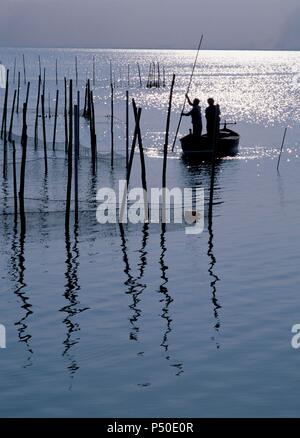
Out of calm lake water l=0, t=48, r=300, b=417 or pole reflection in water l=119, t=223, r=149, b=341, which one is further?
pole reflection in water l=119, t=223, r=149, b=341

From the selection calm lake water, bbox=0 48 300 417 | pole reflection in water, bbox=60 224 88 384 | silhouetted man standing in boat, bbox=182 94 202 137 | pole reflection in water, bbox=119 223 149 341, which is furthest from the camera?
silhouetted man standing in boat, bbox=182 94 202 137

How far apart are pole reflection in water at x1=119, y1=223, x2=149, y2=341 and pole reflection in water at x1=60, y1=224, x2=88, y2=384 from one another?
709 millimetres

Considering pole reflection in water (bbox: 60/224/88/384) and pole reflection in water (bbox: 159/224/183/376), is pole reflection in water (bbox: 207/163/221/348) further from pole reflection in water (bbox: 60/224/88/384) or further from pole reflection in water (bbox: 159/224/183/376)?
pole reflection in water (bbox: 60/224/88/384)

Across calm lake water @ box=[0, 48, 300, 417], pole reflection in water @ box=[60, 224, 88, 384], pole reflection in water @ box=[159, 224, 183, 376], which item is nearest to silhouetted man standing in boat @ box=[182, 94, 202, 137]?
calm lake water @ box=[0, 48, 300, 417]

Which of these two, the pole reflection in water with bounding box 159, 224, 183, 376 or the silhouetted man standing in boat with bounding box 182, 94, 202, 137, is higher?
the silhouetted man standing in boat with bounding box 182, 94, 202, 137

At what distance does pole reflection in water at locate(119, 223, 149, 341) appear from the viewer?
11.8 m

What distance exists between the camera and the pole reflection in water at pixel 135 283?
1180cm

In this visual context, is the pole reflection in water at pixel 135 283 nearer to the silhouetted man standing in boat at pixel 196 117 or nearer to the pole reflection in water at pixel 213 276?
the pole reflection in water at pixel 213 276

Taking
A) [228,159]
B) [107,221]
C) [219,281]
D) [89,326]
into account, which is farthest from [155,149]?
[89,326]

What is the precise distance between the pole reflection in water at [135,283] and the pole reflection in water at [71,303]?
709 mm

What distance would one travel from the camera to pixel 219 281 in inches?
551

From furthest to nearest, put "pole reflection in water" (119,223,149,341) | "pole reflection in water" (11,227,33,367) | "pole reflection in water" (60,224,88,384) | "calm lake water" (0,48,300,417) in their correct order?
"pole reflection in water" (119,223,149,341) → "pole reflection in water" (11,227,33,367) → "pole reflection in water" (60,224,88,384) → "calm lake water" (0,48,300,417)

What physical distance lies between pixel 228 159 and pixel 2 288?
1832 centimetres
